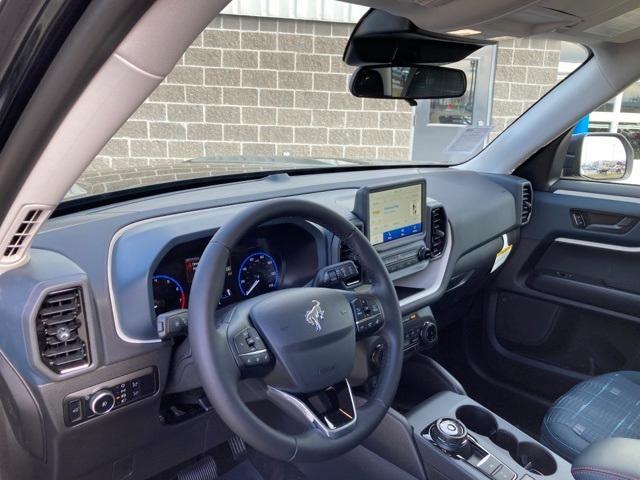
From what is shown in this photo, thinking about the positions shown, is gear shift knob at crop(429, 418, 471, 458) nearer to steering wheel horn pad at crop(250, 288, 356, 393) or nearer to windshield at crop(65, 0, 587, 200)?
steering wheel horn pad at crop(250, 288, 356, 393)

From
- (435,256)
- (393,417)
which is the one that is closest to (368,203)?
Result: (435,256)

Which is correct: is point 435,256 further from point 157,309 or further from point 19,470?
point 19,470

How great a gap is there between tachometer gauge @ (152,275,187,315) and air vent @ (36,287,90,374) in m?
0.21

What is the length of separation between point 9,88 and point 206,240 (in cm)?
83

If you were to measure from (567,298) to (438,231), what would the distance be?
2.93 feet

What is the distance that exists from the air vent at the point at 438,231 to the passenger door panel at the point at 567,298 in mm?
779

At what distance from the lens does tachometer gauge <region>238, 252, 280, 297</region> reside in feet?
5.72

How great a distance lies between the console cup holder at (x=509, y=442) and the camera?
76.7 inches

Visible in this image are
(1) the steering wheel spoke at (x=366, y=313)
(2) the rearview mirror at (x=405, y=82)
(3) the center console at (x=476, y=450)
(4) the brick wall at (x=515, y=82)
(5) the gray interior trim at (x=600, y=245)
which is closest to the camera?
(1) the steering wheel spoke at (x=366, y=313)

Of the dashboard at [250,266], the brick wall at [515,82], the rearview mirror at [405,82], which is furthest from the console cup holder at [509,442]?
the brick wall at [515,82]

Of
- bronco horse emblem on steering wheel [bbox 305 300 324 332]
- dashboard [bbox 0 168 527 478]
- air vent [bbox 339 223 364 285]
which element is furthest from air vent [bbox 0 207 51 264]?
air vent [bbox 339 223 364 285]

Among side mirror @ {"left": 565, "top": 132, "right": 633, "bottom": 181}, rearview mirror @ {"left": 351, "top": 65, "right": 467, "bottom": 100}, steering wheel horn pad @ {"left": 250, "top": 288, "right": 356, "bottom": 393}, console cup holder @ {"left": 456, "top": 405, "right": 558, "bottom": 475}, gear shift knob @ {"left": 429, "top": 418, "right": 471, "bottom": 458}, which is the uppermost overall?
rearview mirror @ {"left": 351, "top": 65, "right": 467, "bottom": 100}

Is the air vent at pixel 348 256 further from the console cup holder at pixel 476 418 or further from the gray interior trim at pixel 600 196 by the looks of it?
the gray interior trim at pixel 600 196

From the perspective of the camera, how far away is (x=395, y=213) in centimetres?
222
